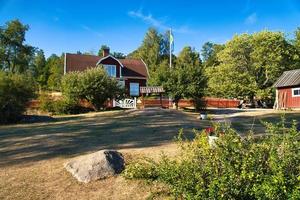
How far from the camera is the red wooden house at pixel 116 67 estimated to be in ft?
172

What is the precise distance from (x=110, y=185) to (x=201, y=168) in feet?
6.57

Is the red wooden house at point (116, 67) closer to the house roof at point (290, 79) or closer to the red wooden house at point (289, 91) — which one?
the red wooden house at point (289, 91)

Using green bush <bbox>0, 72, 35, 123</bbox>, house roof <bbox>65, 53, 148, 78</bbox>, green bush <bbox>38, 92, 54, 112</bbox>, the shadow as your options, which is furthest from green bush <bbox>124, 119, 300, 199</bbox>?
house roof <bbox>65, 53, 148, 78</bbox>

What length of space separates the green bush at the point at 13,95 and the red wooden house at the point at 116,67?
29.0 m

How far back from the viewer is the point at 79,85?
30672 mm

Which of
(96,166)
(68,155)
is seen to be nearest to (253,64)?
(68,155)

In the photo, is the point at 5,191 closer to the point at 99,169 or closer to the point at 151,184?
the point at 99,169

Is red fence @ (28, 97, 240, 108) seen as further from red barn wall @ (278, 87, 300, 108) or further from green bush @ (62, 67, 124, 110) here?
red barn wall @ (278, 87, 300, 108)

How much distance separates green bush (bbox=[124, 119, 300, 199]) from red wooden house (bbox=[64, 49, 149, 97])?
4470 cm

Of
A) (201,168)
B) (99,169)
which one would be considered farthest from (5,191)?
(201,168)

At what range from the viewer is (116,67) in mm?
54750

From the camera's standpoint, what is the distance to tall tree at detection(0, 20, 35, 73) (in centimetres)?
6750

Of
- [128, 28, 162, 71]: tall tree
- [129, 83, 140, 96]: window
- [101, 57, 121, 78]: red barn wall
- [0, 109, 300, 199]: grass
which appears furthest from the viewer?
[128, 28, 162, 71]: tall tree

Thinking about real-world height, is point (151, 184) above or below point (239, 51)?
below
